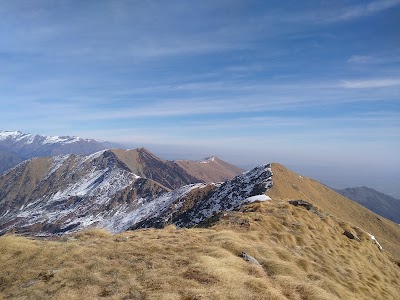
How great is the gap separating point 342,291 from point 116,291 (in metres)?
18.1

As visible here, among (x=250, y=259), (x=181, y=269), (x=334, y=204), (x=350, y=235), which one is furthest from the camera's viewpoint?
(x=334, y=204)

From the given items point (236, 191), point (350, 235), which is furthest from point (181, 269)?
point (236, 191)

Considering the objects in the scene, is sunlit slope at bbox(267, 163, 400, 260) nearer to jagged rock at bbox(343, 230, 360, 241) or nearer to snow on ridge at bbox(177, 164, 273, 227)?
snow on ridge at bbox(177, 164, 273, 227)

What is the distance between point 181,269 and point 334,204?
16910 cm

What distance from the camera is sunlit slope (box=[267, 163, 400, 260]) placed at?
149 metres

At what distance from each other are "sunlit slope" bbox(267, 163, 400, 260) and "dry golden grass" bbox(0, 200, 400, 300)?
340 ft

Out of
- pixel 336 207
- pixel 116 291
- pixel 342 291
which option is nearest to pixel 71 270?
pixel 116 291

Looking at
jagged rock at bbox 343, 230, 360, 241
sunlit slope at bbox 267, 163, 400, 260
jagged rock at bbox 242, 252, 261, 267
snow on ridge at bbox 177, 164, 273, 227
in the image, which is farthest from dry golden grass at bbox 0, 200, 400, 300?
sunlit slope at bbox 267, 163, 400, 260

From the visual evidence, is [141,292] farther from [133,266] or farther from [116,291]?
[133,266]

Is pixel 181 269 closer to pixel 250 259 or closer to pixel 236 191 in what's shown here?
pixel 250 259

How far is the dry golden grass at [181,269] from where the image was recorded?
18375mm

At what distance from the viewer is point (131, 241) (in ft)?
95.7

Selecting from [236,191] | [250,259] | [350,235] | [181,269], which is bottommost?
[236,191]

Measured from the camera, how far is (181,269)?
21062 millimetres
